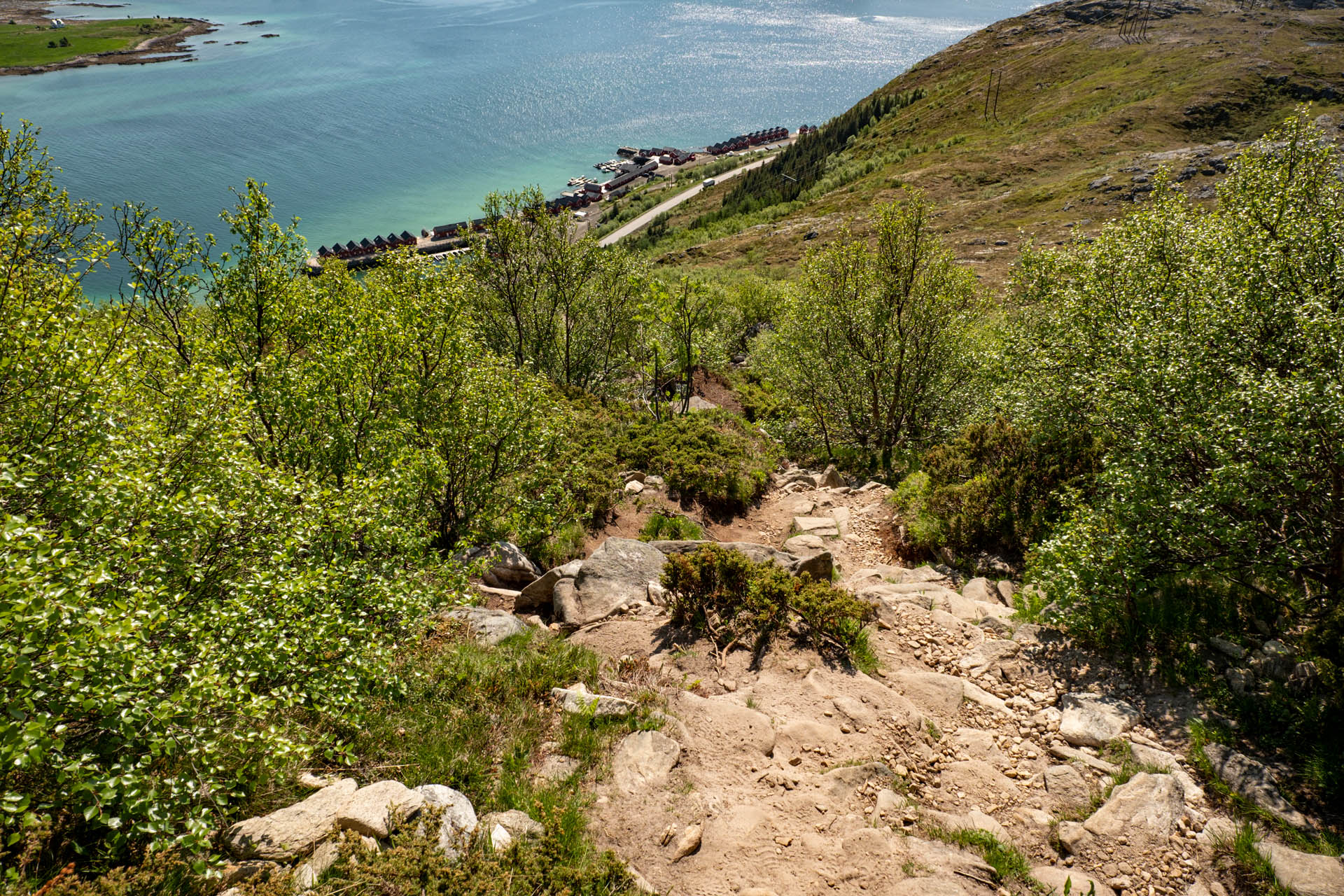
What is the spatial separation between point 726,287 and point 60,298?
5686cm

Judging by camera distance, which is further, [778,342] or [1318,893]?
[778,342]

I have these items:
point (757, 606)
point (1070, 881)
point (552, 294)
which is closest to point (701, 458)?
point (757, 606)

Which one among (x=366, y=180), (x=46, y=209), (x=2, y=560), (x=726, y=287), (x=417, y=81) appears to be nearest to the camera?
(x=2, y=560)

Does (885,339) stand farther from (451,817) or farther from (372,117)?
(372,117)

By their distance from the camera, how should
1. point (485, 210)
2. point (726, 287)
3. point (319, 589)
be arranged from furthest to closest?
point (726, 287)
point (485, 210)
point (319, 589)

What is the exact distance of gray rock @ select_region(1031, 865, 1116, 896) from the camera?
24.1ft

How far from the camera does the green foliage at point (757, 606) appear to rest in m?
11.9

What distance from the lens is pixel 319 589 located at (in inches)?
334

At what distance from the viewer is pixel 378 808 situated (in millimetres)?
7078

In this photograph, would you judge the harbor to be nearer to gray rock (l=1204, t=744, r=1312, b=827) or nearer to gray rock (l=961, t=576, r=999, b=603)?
gray rock (l=961, t=576, r=999, b=603)

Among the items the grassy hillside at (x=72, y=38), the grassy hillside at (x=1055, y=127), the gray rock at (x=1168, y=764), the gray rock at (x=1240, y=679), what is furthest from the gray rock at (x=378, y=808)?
the grassy hillside at (x=72, y=38)

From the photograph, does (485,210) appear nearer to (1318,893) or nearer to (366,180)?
(1318,893)

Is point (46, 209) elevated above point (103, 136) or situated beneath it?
situated beneath

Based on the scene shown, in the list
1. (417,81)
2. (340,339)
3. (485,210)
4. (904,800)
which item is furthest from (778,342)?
(417,81)
